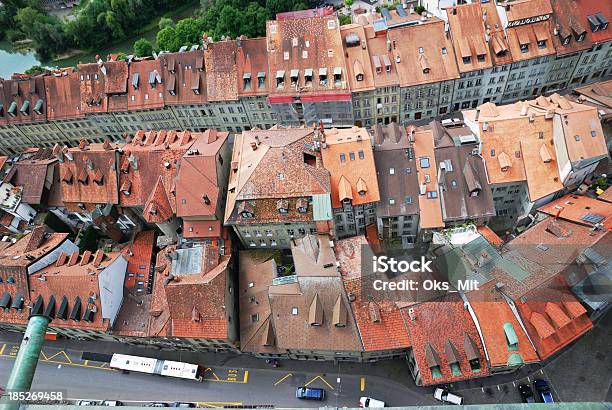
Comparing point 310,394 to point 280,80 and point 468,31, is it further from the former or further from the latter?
point 468,31

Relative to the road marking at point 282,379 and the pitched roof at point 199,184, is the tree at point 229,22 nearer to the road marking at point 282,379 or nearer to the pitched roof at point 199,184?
the pitched roof at point 199,184

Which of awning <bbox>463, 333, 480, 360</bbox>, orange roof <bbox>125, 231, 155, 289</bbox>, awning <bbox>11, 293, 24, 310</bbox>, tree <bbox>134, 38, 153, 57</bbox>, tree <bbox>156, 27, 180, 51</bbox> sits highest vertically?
tree <bbox>156, 27, 180, 51</bbox>

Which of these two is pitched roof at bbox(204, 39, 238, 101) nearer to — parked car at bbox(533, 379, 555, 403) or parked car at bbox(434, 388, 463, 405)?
parked car at bbox(434, 388, 463, 405)

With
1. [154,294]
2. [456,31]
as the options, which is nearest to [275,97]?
[456,31]

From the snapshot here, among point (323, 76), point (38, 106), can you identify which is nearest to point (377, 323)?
point (323, 76)

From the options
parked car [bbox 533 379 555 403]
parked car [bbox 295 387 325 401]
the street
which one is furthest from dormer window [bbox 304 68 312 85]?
parked car [bbox 533 379 555 403]

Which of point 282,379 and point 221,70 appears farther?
point 221,70

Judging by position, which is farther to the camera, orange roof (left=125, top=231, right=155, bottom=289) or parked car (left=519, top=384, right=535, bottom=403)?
orange roof (left=125, top=231, right=155, bottom=289)
